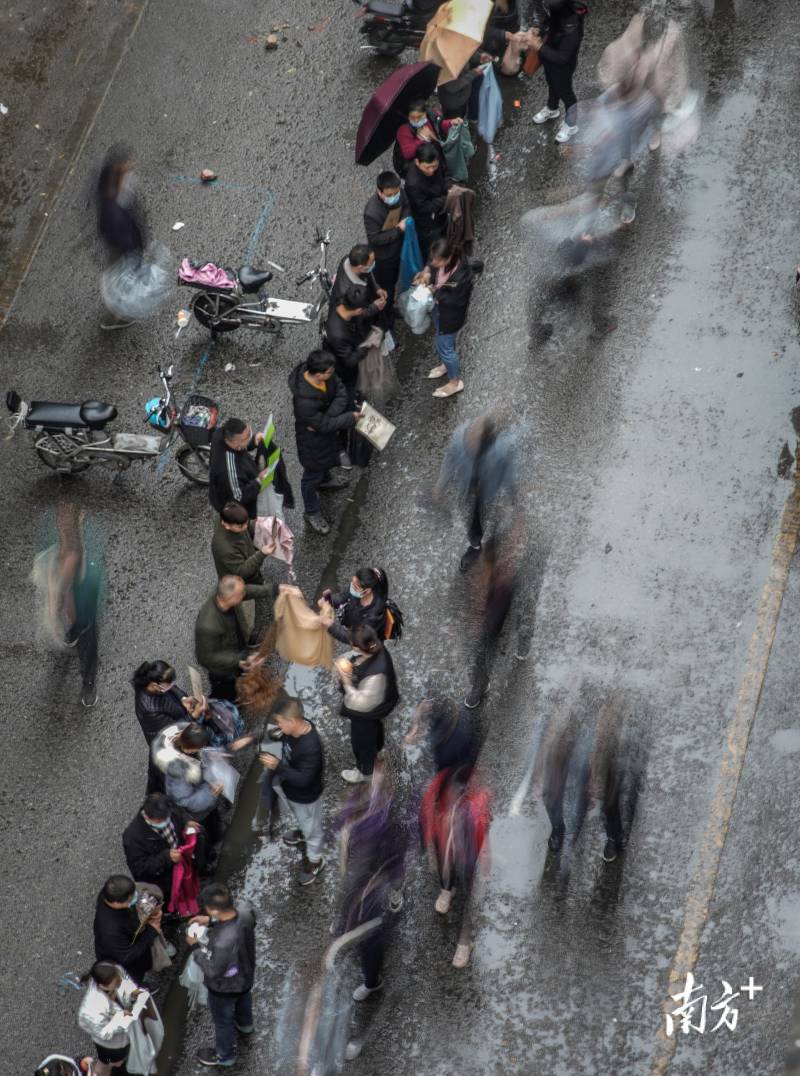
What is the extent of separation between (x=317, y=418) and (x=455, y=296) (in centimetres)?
166

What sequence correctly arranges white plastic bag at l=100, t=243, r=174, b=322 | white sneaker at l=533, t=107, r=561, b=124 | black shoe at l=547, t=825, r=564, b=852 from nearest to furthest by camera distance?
black shoe at l=547, t=825, r=564, b=852
white plastic bag at l=100, t=243, r=174, b=322
white sneaker at l=533, t=107, r=561, b=124

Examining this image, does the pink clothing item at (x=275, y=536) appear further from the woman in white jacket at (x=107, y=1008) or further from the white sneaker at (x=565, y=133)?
the white sneaker at (x=565, y=133)

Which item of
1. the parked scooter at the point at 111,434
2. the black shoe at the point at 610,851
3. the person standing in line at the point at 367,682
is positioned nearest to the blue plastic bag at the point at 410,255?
the parked scooter at the point at 111,434

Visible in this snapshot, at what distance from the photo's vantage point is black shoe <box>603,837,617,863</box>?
34.1ft

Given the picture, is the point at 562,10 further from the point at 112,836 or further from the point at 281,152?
the point at 112,836

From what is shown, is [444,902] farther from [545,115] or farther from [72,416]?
[545,115]

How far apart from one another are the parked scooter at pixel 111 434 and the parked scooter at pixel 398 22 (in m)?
5.26

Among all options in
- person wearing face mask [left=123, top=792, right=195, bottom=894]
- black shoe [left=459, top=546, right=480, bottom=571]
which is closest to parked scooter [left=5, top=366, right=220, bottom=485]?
black shoe [left=459, top=546, right=480, bottom=571]

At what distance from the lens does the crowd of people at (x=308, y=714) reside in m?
9.52

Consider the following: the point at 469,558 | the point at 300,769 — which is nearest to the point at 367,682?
the point at 300,769

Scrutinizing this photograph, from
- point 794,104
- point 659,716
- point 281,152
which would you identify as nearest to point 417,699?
point 659,716

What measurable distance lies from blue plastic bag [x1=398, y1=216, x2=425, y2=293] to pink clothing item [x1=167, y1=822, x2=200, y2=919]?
558 cm

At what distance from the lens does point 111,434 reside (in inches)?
500

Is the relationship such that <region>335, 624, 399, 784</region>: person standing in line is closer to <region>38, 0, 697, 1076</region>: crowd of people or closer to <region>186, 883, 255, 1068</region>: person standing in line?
<region>38, 0, 697, 1076</region>: crowd of people
